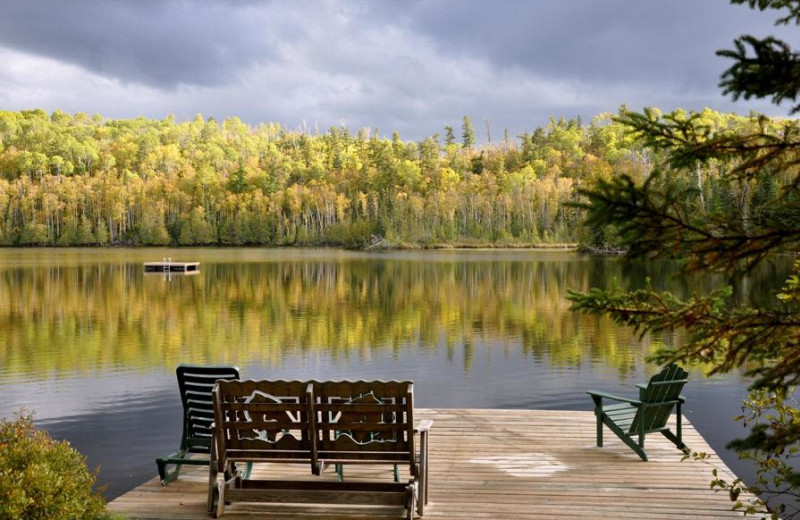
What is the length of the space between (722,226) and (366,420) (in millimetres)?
2826

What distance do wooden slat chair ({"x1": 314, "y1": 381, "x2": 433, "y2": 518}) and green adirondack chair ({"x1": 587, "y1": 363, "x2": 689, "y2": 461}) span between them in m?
2.30

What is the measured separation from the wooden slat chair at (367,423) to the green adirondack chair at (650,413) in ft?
7.54

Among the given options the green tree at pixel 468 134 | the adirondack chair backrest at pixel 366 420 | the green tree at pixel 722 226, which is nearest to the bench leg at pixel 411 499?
the adirondack chair backrest at pixel 366 420

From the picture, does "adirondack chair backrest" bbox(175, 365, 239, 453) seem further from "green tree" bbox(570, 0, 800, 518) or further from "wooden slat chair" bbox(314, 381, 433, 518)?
"green tree" bbox(570, 0, 800, 518)

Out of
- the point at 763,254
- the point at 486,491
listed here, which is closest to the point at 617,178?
the point at 763,254

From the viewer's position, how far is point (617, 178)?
2.42m

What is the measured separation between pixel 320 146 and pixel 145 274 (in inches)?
4689

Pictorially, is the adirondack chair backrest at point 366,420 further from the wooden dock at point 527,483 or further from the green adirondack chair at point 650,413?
the green adirondack chair at point 650,413

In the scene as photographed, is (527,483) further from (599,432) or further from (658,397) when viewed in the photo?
(658,397)

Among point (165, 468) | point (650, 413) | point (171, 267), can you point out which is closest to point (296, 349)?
point (165, 468)

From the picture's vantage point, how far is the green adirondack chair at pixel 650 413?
629cm

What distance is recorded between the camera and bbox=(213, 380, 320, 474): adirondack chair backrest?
4.76m

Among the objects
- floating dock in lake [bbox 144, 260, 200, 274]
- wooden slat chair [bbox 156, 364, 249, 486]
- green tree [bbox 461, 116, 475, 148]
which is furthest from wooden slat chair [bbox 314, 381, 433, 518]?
green tree [bbox 461, 116, 475, 148]

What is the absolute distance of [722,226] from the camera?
2.46m
